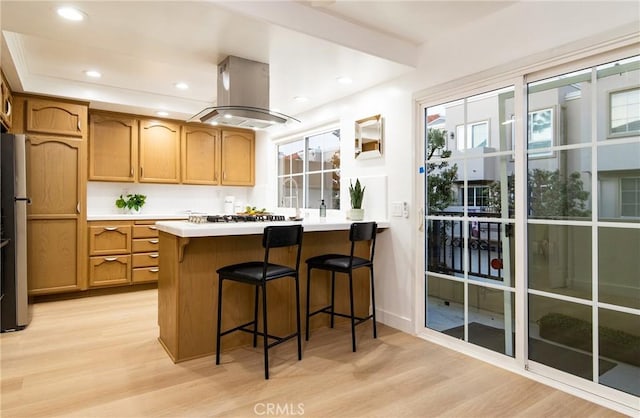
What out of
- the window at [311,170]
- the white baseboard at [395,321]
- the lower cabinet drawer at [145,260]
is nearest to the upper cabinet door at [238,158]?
the window at [311,170]

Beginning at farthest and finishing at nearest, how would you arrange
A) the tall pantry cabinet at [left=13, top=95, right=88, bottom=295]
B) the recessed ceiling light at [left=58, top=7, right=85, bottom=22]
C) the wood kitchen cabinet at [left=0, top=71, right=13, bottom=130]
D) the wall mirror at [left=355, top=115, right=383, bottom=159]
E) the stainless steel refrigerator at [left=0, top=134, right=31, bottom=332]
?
the tall pantry cabinet at [left=13, top=95, right=88, bottom=295], the wall mirror at [left=355, top=115, right=383, bottom=159], the wood kitchen cabinet at [left=0, top=71, right=13, bottom=130], the stainless steel refrigerator at [left=0, top=134, right=31, bottom=332], the recessed ceiling light at [left=58, top=7, right=85, bottom=22]

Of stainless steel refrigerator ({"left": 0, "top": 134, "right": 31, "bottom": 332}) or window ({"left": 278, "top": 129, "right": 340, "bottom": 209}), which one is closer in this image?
stainless steel refrigerator ({"left": 0, "top": 134, "right": 31, "bottom": 332})

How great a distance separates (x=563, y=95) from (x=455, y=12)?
89 cm

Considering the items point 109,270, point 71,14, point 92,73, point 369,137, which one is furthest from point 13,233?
point 369,137

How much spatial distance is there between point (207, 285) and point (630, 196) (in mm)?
2595

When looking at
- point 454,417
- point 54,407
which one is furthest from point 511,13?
point 54,407

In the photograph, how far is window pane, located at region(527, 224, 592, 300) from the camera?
2.14 meters

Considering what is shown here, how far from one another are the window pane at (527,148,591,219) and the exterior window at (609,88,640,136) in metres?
0.18

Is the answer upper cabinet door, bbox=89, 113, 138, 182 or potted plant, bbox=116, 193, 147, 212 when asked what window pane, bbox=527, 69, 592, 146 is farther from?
potted plant, bbox=116, 193, 147, 212

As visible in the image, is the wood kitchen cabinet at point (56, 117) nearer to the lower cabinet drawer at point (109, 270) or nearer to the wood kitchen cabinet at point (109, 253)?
the wood kitchen cabinet at point (109, 253)

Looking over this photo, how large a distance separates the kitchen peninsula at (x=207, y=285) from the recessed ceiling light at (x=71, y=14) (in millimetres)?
1357

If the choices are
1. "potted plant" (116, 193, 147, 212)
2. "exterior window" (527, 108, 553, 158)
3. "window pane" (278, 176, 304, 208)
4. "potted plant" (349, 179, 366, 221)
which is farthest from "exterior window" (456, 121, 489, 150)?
"potted plant" (116, 193, 147, 212)

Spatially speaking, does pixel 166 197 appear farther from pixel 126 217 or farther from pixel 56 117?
pixel 56 117

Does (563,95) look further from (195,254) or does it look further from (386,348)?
(195,254)
